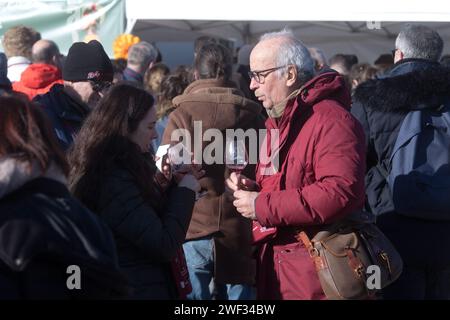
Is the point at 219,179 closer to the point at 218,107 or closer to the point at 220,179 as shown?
the point at 220,179

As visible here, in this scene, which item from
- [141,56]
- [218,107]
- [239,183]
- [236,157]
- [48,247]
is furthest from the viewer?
[141,56]

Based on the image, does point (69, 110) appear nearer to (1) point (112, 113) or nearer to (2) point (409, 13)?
(1) point (112, 113)

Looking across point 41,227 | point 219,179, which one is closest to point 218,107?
point 219,179

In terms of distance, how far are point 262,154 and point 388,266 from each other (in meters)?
0.74

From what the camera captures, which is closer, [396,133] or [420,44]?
[396,133]

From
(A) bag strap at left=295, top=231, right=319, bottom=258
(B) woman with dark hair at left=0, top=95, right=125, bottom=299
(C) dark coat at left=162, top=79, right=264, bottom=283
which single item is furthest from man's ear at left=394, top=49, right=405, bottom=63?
(B) woman with dark hair at left=0, top=95, right=125, bottom=299

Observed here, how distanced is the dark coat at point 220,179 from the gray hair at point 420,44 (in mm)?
967

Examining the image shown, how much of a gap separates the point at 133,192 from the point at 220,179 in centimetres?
172

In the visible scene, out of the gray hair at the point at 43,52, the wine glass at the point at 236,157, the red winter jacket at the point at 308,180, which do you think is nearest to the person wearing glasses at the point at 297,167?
the red winter jacket at the point at 308,180

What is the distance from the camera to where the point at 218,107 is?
15.8 feet

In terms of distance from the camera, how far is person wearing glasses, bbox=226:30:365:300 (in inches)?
131

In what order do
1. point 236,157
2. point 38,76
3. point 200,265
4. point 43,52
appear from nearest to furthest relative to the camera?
point 236,157, point 200,265, point 38,76, point 43,52

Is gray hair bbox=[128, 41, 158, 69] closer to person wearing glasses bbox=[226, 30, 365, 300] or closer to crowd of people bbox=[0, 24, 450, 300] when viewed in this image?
crowd of people bbox=[0, 24, 450, 300]
